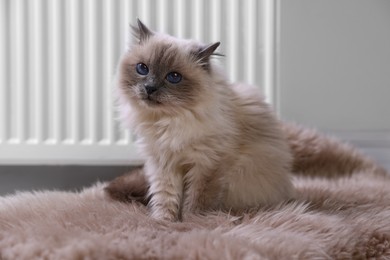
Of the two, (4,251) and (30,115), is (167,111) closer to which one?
(4,251)

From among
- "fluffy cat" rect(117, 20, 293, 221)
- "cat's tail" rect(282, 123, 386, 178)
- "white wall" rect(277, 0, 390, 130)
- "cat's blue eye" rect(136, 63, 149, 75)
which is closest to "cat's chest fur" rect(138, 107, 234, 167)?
"fluffy cat" rect(117, 20, 293, 221)

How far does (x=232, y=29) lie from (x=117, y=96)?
660 millimetres

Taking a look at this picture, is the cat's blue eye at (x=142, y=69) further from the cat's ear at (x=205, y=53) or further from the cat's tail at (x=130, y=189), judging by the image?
the cat's tail at (x=130, y=189)

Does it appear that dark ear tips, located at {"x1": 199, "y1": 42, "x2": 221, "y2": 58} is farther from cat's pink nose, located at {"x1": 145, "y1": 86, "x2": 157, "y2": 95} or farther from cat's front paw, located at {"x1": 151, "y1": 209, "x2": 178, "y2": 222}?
cat's front paw, located at {"x1": 151, "y1": 209, "x2": 178, "y2": 222}

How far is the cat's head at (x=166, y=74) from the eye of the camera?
→ 1.30m

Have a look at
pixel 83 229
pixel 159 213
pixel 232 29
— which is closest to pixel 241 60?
pixel 232 29

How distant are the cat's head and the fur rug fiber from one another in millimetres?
267

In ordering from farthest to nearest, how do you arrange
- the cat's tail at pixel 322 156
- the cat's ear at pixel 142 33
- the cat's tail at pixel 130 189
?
the cat's tail at pixel 322 156 → the cat's tail at pixel 130 189 → the cat's ear at pixel 142 33

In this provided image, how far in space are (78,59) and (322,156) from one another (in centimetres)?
89

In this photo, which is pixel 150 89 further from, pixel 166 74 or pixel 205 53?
pixel 205 53

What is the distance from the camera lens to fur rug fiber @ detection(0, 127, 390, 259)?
3.25 feet

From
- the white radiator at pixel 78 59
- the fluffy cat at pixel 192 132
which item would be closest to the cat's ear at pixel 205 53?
the fluffy cat at pixel 192 132

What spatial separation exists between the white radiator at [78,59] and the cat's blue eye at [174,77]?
65 cm

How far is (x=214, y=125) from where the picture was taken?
1339mm
